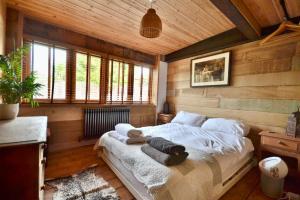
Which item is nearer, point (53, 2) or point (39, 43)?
point (53, 2)

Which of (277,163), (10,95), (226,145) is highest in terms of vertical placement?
(10,95)

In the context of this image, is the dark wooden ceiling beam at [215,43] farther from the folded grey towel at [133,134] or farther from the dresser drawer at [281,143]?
the folded grey towel at [133,134]

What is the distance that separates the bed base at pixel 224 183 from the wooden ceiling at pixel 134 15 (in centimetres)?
225

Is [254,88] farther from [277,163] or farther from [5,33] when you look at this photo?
[5,33]

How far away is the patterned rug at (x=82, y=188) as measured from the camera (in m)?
1.53

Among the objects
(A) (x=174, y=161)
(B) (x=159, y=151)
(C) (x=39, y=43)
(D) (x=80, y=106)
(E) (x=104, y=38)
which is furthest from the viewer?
(E) (x=104, y=38)

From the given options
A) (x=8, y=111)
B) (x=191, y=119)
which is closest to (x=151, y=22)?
(x=8, y=111)

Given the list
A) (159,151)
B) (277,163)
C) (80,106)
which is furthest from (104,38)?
(277,163)

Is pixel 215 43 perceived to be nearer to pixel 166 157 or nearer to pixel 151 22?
pixel 151 22

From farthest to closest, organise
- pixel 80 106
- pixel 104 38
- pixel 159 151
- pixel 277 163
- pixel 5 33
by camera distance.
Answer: pixel 104 38
pixel 80 106
pixel 5 33
pixel 277 163
pixel 159 151

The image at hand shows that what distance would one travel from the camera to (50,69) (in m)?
2.66

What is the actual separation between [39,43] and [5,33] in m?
0.43

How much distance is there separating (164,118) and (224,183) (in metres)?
2.39

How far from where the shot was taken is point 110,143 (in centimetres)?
200
